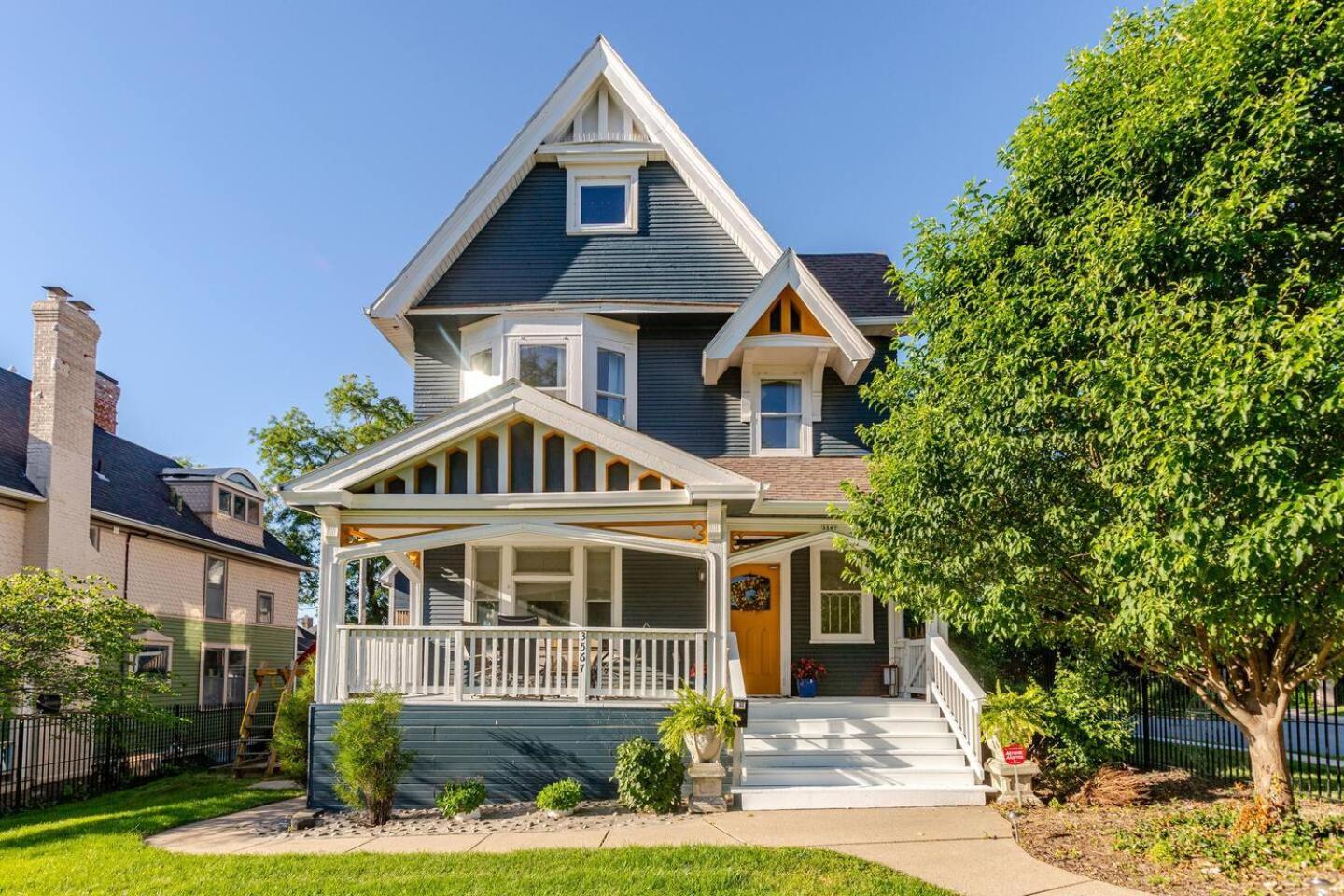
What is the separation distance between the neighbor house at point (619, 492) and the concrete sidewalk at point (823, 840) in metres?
0.55

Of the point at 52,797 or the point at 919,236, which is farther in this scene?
the point at 52,797

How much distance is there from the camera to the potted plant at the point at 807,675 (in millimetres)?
12883

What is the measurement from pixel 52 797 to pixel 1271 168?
1591 centimetres

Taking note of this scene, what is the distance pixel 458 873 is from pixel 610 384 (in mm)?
8221

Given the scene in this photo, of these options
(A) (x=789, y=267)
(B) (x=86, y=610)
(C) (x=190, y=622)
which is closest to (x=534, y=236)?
(A) (x=789, y=267)

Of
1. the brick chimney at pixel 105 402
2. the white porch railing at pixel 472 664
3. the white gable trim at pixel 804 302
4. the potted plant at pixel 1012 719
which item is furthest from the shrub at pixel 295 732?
the brick chimney at pixel 105 402

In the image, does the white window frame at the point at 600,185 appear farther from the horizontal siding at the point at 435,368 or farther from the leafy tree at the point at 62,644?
the leafy tree at the point at 62,644

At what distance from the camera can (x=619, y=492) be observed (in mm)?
10898

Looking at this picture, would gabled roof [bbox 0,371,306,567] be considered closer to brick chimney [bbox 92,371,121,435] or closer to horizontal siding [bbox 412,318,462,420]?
→ brick chimney [bbox 92,371,121,435]

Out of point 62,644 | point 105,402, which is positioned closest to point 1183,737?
point 62,644

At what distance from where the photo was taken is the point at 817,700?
12.0 m

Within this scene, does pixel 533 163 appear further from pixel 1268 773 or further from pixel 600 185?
pixel 1268 773

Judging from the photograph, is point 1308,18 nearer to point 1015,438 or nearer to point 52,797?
point 1015,438

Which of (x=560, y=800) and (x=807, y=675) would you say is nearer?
(x=560, y=800)
